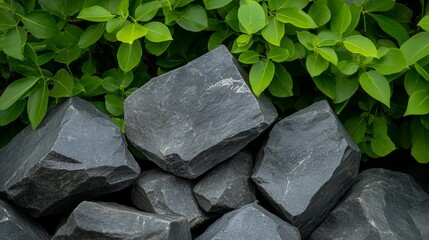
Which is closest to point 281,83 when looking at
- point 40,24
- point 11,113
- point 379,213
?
point 379,213

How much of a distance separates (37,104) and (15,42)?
25cm

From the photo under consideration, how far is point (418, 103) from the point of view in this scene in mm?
2941

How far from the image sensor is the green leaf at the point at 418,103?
2924mm

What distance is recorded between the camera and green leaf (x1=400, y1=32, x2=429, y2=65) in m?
2.92

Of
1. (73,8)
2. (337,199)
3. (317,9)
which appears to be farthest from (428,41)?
(73,8)

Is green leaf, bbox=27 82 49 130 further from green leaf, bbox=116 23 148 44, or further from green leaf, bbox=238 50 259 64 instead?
green leaf, bbox=238 50 259 64

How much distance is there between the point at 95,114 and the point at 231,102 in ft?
1.68

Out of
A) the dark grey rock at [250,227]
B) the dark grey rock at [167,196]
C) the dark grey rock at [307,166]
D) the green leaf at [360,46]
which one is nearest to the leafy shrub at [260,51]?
the green leaf at [360,46]

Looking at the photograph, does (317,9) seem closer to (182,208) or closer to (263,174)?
(263,174)

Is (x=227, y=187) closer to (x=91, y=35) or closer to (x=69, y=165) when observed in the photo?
(x=69, y=165)

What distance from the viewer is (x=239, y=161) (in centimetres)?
298

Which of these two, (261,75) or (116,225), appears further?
(261,75)

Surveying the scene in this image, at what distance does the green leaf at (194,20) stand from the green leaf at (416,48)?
0.76 meters

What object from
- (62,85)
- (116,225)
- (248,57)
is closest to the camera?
(116,225)
